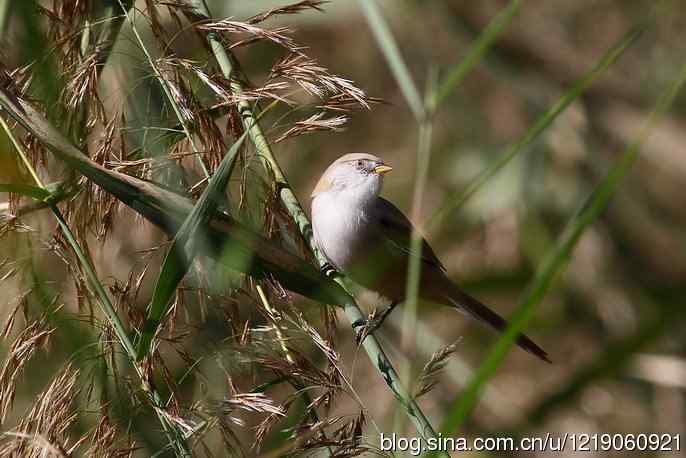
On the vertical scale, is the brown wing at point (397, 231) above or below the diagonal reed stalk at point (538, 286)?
below

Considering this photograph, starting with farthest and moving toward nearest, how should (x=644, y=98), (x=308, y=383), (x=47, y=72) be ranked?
(x=644, y=98) → (x=308, y=383) → (x=47, y=72)

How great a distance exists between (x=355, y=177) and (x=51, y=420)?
6.17ft

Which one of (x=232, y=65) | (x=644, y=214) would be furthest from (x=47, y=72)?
(x=644, y=214)

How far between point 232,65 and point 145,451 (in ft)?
3.13

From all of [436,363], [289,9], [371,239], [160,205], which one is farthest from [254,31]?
[371,239]

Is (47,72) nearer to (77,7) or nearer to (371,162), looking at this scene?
(77,7)

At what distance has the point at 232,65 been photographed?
7.65 ft

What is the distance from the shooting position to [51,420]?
1966mm

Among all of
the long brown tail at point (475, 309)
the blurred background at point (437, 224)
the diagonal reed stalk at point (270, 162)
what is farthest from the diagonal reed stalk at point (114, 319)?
the long brown tail at point (475, 309)

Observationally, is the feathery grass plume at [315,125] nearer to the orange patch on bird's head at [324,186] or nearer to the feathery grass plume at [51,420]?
the feathery grass plume at [51,420]

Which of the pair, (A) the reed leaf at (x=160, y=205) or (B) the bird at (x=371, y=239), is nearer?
(A) the reed leaf at (x=160, y=205)

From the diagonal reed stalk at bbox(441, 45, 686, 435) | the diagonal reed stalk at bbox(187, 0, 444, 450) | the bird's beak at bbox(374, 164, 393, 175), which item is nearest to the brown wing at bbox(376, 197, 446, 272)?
the bird's beak at bbox(374, 164, 393, 175)

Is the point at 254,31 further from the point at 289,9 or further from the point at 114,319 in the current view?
the point at 114,319

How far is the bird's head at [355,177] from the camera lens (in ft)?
11.8
